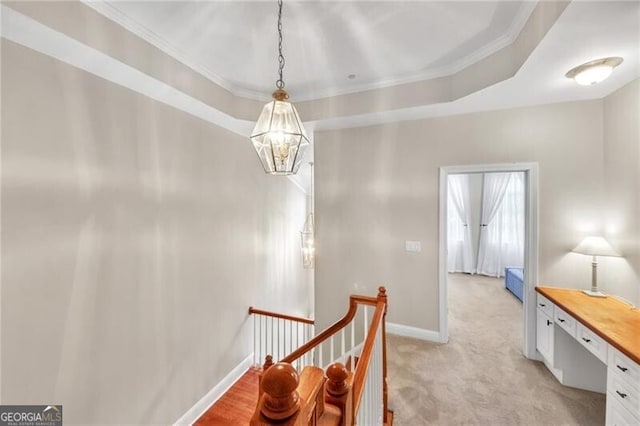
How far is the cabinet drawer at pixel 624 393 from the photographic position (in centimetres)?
145

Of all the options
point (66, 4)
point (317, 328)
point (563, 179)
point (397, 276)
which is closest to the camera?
point (66, 4)

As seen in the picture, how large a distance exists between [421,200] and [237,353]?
3.19 m

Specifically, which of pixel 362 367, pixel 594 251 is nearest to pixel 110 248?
pixel 362 367

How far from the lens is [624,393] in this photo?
1.53 metres

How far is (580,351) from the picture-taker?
2223mm

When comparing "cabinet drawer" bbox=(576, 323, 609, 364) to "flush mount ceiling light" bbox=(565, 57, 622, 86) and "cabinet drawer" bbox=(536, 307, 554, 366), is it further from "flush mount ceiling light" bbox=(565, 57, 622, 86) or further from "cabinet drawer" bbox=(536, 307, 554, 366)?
"flush mount ceiling light" bbox=(565, 57, 622, 86)

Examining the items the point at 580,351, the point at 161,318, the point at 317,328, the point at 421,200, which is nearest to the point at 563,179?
the point at 421,200

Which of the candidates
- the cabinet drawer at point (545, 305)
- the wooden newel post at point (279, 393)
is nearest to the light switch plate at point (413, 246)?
the cabinet drawer at point (545, 305)

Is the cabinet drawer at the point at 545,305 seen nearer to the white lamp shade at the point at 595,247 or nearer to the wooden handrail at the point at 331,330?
the white lamp shade at the point at 595,247

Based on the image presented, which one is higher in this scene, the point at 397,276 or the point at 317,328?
the point at 397,276

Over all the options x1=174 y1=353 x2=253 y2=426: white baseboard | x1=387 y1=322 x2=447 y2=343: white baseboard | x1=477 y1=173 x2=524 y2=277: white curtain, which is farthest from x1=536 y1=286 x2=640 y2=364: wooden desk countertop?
x1=477 y1=173 x2=524 y2=277: white curtain

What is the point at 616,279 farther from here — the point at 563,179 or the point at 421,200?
the point at 421,200

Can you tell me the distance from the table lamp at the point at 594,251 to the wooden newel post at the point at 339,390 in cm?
273

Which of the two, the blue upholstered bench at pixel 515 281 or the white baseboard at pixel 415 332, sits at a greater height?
the blue upholstered bench at pixel 515 281
